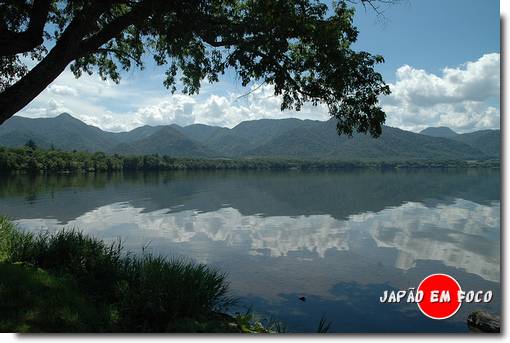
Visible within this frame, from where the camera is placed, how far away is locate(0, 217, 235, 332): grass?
8.52m

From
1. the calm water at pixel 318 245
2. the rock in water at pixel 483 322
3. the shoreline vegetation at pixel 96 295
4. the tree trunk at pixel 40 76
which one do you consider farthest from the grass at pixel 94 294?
the rock in water at pixel 483 322

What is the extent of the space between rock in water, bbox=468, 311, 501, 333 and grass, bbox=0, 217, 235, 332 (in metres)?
9.17

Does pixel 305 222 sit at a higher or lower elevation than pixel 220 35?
lower

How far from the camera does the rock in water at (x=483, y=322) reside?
42.8ft

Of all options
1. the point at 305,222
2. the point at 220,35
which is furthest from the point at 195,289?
the point at 305,222

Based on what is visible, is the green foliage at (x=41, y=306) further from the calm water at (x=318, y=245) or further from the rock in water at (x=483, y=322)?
the rock in water at (x=483, y=322)

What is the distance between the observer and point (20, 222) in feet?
122

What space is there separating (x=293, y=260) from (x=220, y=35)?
1602cm

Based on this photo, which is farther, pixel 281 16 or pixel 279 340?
pixel 281 16

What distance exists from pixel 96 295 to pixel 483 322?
13.3 meters

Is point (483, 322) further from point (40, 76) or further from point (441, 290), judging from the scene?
point (40, 76)

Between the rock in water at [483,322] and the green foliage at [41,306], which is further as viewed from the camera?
the rock in water at [483,322]

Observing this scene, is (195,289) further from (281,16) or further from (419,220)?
(419,220)

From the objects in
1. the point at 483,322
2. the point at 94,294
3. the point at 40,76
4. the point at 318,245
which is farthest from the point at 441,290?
the point at 318,245
